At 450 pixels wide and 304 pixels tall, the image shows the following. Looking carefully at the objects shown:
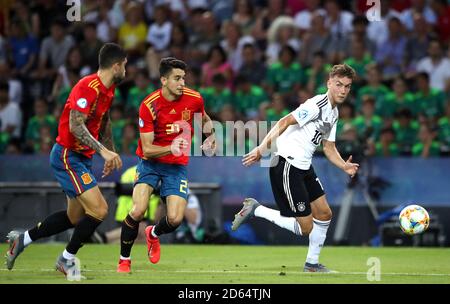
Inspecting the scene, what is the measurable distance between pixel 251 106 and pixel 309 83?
117 centimetres

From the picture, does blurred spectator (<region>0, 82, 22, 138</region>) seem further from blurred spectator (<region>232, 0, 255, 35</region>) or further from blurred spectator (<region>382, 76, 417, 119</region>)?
blurred spectator (<region>382, 76, 417, 119</region>)

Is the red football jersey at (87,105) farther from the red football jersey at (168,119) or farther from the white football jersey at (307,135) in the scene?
the white football jersey at (307,135)

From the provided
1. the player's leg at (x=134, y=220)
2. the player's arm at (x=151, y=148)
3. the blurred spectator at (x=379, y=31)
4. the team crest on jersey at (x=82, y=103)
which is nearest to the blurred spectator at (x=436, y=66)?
the blurred spectator at (x=379, y=31)

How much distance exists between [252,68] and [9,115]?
4.88m

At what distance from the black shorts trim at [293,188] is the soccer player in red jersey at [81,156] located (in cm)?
204

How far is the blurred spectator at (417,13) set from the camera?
20594 millimetres

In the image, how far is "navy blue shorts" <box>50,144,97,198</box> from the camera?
11141mm

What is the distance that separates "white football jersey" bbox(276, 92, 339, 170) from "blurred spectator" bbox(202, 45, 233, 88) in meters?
7.89

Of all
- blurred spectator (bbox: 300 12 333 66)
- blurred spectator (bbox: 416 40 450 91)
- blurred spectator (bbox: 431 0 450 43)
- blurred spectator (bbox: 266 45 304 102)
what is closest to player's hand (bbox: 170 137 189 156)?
blurred spectator (bbox: 266 45 304 102)

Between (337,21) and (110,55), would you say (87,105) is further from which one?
(337,21)

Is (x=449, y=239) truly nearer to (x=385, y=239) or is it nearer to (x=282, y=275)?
(x=385, y=239)

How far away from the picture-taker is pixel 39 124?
1983cm

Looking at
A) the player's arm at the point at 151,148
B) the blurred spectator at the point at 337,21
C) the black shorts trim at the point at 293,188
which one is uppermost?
the blurred spectator at the point at 337,21

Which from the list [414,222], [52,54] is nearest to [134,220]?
[414,222]
